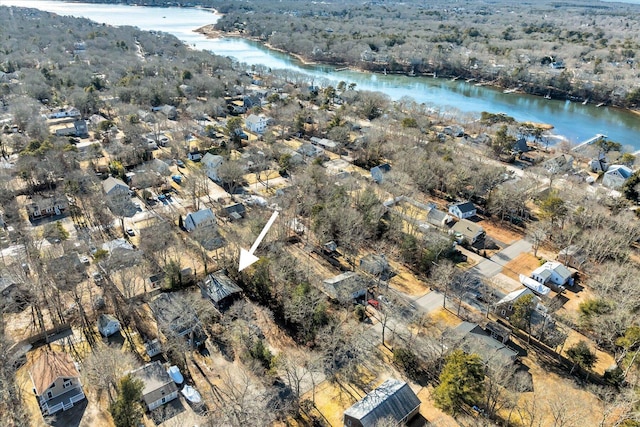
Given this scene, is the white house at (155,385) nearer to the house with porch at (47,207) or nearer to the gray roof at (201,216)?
the gray roof at (201,216)

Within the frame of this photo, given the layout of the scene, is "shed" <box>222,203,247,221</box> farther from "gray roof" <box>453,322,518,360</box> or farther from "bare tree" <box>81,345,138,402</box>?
"gray roof" <box>453,322,518,360</box>

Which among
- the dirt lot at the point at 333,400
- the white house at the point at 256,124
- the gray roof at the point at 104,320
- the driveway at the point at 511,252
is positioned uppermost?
the white house at the point at 256,124

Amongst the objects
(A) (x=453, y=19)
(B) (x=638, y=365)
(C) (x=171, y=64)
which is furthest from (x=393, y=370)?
(A) (x=453, y=19)

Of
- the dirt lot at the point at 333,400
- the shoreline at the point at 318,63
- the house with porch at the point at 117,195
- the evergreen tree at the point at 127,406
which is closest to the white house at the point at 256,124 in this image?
the house with porch at the point at 117,195

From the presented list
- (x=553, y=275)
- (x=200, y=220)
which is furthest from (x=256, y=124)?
(x=553, y=275)

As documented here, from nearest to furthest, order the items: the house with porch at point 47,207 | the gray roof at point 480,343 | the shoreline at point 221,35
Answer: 1. the gray roof at point 480,343
2. the house with porch at point 47,207
3. the shoreline at point 221,35

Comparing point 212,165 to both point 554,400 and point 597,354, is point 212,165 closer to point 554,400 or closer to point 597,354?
point 554,400
